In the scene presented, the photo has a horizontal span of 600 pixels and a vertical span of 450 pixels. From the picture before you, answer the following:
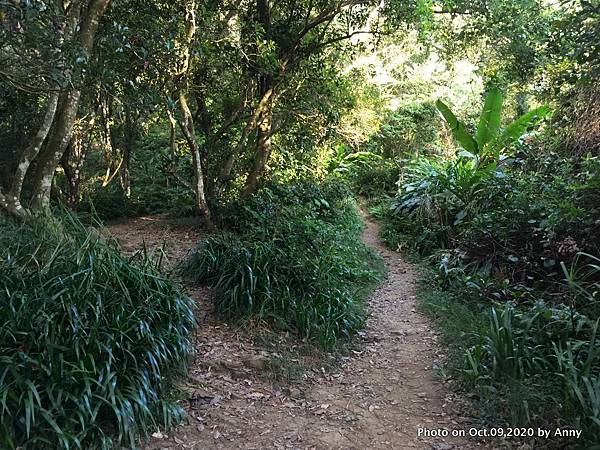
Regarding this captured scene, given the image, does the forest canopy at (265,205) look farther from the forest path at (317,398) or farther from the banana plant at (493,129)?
the forest path at (317,398)

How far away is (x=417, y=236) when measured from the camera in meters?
10.1

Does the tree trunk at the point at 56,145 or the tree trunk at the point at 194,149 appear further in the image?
the tree trunk at the point at 194,149

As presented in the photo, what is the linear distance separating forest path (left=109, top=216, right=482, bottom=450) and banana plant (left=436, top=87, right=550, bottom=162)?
17.8 feet

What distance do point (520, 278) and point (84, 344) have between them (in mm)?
5206

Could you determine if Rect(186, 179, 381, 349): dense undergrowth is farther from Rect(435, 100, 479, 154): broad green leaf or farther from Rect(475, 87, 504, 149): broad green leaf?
Rect(475, 87, 504, 149): broad green leaf

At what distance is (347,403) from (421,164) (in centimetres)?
915

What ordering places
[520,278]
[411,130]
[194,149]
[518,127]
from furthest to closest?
[411,130] < [518,127] < [194,149] < [520,278]

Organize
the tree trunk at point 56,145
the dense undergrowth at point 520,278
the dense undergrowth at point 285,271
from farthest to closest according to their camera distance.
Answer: the tree trunk at point 56,145, the dense undergrowth at point 285,271, the dense undergrowth at point 520,278

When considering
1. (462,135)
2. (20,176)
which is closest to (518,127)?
(462,135)

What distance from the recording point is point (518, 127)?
371 inches

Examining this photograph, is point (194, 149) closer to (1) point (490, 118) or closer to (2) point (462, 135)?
(2) point (462, 135)

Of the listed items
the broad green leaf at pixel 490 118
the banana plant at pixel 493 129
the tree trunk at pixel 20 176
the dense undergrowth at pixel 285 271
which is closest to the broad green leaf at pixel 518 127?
the banana plant at pixel 493 129

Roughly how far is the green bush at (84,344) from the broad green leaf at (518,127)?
7607mm

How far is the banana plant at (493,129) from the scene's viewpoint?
368 inches
